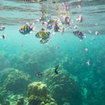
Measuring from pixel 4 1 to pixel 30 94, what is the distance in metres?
12.3

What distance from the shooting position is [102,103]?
1303cm

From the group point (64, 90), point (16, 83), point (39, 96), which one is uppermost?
point (39, 96)

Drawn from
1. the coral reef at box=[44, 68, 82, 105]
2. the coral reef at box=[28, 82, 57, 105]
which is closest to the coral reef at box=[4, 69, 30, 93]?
the coral reef at box=[44, 68, 82, 105]

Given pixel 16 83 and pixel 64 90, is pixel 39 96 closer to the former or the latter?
pixel 64 90

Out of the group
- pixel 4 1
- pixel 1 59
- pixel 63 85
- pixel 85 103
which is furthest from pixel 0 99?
pixel 1 59

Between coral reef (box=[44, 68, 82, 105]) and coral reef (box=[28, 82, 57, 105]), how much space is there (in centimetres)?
410

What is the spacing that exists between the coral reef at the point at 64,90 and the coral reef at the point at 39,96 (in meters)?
4.10

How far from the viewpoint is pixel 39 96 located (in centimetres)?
807

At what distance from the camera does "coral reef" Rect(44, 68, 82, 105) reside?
12312 millimetres

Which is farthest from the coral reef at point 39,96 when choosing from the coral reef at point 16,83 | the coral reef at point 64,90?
the coral reef at point 16,83

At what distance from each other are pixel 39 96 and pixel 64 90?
5.12m

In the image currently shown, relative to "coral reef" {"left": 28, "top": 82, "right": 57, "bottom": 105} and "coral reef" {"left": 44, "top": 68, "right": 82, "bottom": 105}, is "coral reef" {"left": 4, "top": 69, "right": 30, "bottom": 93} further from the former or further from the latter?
"coral reef" {"left": 28, "top": 82, "right": 57, "bottom": 105}

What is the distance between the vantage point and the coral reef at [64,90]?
12312 mm

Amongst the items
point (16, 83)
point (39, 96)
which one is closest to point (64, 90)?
point (39, 96)
